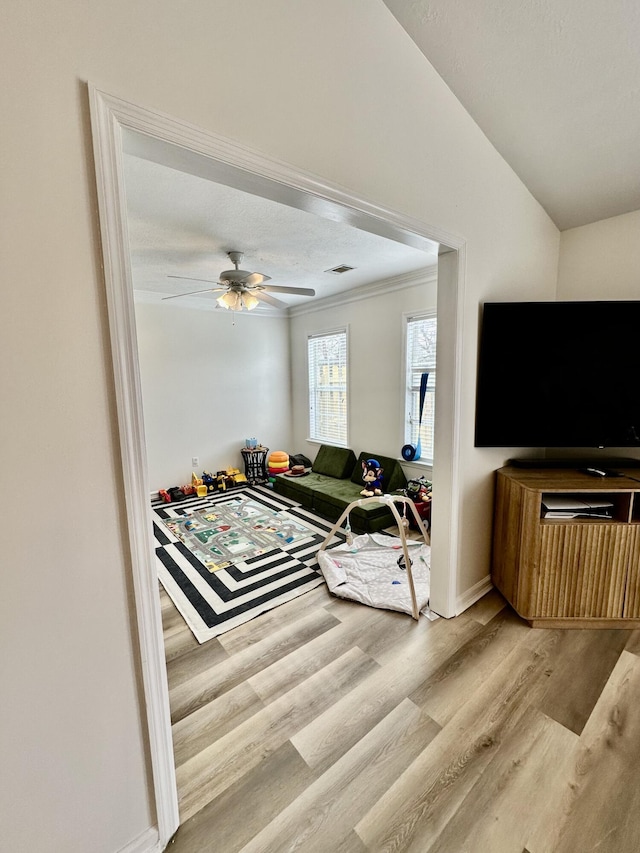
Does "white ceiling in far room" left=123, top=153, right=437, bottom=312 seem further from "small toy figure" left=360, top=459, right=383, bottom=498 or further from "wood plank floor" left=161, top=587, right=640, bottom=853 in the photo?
"wood plank floor" left=161, top=587, right=640, bottom=853

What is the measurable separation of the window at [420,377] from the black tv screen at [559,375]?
148cm

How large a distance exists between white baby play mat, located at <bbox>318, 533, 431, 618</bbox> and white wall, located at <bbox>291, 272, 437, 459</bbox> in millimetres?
1321

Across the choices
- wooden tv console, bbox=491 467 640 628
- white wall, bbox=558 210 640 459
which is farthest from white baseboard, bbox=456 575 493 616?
white wall, bbox=558 210 640 459

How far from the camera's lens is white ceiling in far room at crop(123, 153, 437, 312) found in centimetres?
196

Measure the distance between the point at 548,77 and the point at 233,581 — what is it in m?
3.36

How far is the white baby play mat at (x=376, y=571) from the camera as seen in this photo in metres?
2.31

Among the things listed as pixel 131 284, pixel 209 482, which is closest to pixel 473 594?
pixel 131 284

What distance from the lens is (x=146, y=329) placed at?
14.1 ft

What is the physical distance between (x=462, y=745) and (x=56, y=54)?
2538mm

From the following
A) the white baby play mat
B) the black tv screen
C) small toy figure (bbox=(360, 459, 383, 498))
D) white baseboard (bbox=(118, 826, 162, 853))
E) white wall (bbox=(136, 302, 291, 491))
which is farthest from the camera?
white wall (bbox=(136, 302, 291, 491))

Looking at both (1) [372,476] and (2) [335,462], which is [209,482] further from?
(1) [372,476]

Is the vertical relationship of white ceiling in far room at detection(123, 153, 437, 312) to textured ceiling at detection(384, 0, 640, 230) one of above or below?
below

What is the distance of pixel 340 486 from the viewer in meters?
4.10

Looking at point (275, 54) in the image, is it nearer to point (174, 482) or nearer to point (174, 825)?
point (174, 825)
